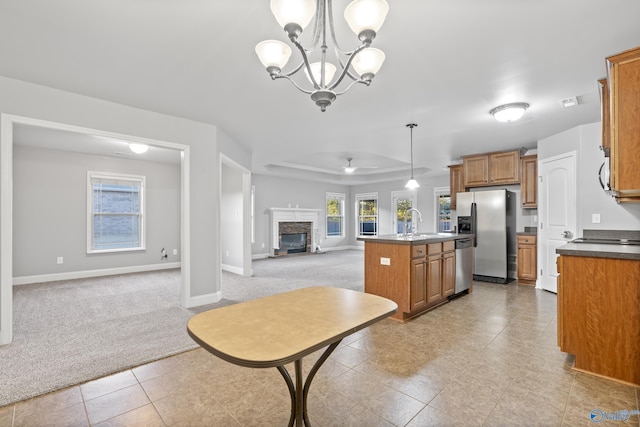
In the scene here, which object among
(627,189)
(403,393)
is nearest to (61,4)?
(403,393)

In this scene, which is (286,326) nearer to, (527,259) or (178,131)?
(178,131)

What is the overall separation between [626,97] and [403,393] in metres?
2.35

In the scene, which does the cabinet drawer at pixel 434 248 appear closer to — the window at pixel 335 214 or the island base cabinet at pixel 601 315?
the island base cabinet at pixel 601 315

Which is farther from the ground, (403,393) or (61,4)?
(61,4)

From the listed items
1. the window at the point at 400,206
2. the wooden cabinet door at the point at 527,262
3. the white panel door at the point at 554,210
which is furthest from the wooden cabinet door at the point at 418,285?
the window at the point at 400,206

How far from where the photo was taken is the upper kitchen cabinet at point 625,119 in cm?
184

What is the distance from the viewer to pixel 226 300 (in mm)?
4289

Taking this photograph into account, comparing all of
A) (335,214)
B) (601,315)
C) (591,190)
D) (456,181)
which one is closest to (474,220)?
(456,181)

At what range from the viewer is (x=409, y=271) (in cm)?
340

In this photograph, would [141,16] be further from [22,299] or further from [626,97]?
[22,299]

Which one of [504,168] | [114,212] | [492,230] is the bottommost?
[492,230]

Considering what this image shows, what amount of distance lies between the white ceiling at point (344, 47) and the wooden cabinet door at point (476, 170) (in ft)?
5.07

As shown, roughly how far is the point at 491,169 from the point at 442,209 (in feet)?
10.7

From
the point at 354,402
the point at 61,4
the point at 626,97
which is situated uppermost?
the point at 61,4
